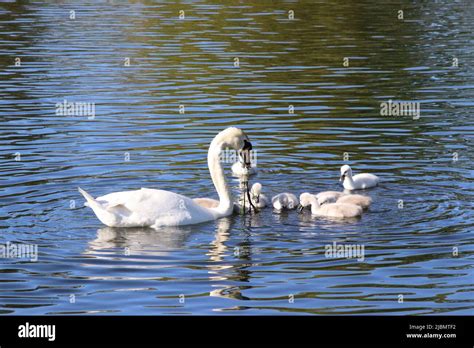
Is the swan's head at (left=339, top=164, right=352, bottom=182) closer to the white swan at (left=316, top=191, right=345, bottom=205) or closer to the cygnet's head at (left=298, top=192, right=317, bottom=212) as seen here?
the white swan at (left=316, top=191, right=345, bottom=205)

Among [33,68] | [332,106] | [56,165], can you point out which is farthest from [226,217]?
[33,68]

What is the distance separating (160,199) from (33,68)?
1473 centimetres

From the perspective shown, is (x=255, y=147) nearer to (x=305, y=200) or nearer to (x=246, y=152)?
(x=246, y=152)

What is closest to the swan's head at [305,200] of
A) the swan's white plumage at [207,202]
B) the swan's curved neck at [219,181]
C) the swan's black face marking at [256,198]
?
the swan's black face marking at [256,198]

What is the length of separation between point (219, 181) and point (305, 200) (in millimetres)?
1191

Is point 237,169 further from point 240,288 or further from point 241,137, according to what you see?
point 240,288

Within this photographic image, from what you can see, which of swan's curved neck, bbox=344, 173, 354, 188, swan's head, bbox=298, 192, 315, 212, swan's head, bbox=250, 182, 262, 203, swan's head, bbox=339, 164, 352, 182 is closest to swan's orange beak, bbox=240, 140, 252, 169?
swan's head, bbox=250, 182, 262, 203

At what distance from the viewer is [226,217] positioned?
1441cm

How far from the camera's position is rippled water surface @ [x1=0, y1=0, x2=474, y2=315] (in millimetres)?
11281

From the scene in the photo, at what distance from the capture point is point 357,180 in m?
15.5

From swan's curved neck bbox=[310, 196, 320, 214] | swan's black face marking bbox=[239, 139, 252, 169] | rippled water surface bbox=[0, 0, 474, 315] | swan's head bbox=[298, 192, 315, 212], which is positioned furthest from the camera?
swan's black face marking bbox=[239, 139, 252, 169]

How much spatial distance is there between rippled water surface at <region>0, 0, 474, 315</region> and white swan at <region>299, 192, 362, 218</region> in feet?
0.61

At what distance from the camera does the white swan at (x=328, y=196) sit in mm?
14395

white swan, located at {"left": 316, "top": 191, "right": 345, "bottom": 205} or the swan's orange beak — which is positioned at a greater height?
the swan's orange beak
